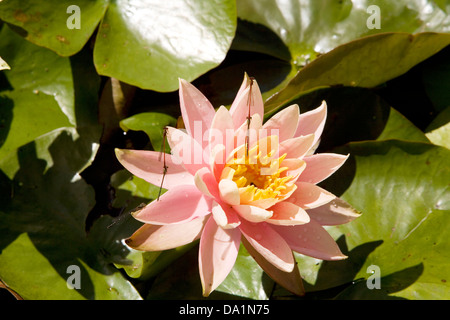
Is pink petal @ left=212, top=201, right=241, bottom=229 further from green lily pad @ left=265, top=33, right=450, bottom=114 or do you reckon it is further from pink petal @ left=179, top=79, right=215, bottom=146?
green lily pad @ left=265, top=33, right=450, bottom=114

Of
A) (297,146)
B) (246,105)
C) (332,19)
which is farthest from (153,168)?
(332,19)

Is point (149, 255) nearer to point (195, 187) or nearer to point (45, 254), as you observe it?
point (195, 187)

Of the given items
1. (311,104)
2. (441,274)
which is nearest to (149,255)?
(311,104)

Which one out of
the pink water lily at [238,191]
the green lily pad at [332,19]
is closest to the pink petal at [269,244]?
the pink water lily at [238,191]

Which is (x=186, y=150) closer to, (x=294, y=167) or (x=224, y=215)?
(x=224, y=215)

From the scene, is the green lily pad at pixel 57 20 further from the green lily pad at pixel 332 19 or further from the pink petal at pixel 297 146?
the pink petal at pixel 297 146

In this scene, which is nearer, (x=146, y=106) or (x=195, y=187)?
(x=195, y=187)

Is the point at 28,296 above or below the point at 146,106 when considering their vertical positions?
below
